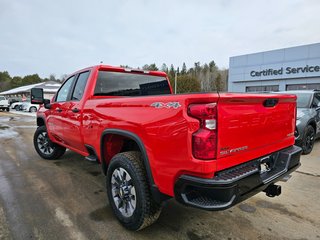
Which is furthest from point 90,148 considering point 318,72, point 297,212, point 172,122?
point 318,72

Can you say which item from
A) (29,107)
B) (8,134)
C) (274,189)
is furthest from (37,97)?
(29,107)

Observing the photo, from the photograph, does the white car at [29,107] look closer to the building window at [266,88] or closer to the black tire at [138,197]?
the building window at [266,88]

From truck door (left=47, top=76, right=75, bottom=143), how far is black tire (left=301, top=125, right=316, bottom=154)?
5.28m

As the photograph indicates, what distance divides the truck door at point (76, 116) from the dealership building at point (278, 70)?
2207 centimetres

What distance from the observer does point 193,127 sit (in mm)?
1880

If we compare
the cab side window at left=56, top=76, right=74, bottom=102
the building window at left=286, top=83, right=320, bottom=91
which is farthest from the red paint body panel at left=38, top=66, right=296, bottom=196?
the building window at left=286, top=83, right=320, bottom=91

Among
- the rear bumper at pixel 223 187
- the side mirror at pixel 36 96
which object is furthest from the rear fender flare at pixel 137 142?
the side mirror at pixel 36 96

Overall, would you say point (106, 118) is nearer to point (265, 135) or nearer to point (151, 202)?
point (151, 202)

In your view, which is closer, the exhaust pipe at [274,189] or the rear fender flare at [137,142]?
the rear fender flare at [137,142]

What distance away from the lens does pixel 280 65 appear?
887 inches

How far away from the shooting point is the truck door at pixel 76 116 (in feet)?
11.9

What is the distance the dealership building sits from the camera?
2034cm

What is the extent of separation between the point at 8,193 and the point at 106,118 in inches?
82.2

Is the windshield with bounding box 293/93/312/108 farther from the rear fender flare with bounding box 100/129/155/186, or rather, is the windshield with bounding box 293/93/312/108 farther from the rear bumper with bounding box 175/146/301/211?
the rear fender flare with bounding box 100/129/155/186
